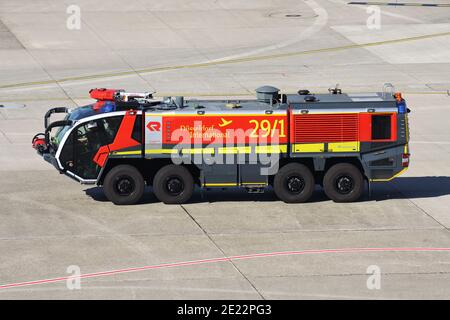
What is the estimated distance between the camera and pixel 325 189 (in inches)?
1236

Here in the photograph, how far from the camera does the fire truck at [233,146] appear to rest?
30.8 m

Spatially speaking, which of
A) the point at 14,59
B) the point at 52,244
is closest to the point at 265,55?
the point at 14,59

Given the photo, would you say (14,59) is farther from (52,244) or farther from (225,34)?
(52,244)

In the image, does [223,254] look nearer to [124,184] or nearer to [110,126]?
[124,184]

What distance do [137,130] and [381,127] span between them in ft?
22.5

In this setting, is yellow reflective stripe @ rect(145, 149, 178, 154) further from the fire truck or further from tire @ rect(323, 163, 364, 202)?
tire @ rect(323, 163, 364, 202)

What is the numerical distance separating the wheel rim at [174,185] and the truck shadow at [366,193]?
2.27 ft

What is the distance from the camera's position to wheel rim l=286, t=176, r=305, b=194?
31234 mm

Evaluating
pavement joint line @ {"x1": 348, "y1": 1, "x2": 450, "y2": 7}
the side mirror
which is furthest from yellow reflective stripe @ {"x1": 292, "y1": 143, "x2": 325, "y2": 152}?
pavement joint line @ {"x1": 348, "y1": 1, "x2": 450, "y2": 7}

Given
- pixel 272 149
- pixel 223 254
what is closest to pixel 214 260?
pixel 223 254

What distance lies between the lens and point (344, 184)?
31.4m

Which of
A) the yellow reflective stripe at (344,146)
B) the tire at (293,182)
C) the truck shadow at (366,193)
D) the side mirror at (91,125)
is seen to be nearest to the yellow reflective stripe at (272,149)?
the tire at (293,182)

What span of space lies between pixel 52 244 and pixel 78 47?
89.0ft

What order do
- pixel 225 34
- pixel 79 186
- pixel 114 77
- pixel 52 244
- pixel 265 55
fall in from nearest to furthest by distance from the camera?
1. pixel 52 244
2. pixel 79 186
3. pixel 114 77
4. pixel 265 55
5. pixel 225 34
